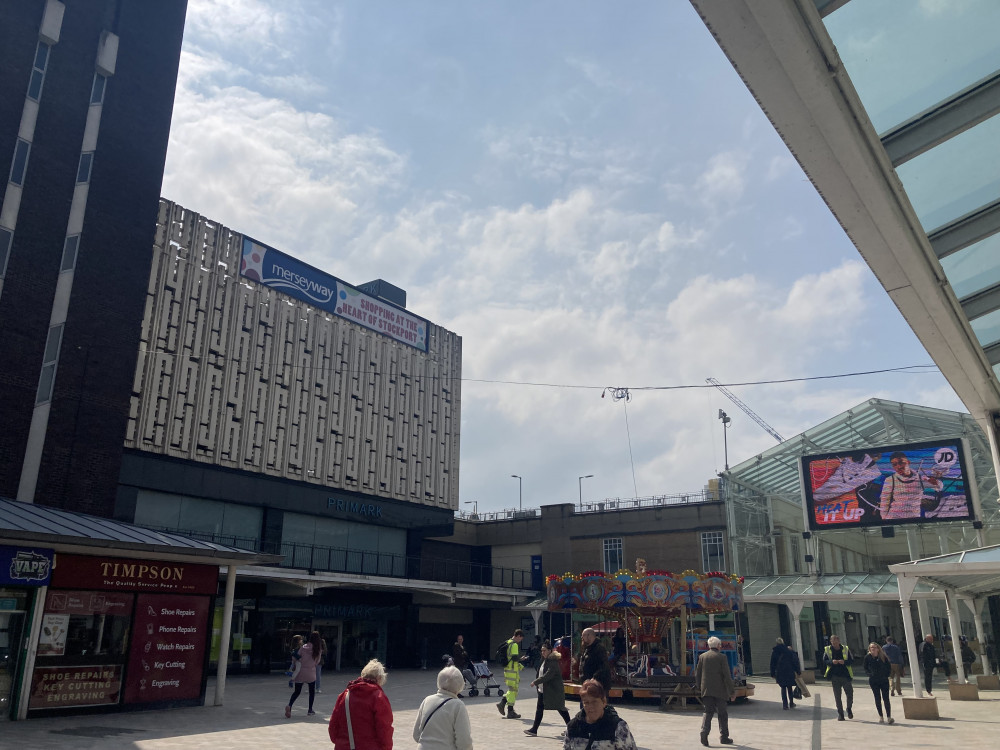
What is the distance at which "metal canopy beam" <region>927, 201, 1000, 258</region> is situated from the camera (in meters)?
5.71

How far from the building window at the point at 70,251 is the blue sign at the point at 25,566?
8033mm

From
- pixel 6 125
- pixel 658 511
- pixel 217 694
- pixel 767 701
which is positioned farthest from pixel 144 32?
pixel 658 511

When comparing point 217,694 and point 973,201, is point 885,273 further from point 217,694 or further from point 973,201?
point 217,694

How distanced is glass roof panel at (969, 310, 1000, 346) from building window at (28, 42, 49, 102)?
65.8ft

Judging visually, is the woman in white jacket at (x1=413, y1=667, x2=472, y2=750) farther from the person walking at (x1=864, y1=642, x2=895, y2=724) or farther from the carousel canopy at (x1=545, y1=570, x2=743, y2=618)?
the carousel canopy at (x1=545, y1=570, x2=743, y2=618)

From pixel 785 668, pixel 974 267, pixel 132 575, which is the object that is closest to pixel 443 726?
pixel 974 267

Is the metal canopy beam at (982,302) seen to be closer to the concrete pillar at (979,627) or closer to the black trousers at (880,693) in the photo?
the black trousers at (880,693)

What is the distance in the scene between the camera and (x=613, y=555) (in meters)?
40.4

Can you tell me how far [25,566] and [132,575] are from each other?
76.6 inches

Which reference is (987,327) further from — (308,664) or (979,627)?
(979,627)

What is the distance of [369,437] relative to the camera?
114 ft

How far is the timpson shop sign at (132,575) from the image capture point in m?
13.4

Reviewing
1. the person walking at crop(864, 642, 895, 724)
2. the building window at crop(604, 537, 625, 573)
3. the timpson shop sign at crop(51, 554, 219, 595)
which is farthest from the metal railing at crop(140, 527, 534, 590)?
the person walking at crop(864, 642, 895, 724)

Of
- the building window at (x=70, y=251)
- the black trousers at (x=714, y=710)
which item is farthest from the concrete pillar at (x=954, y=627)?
the building window at (x=70, y=251)
